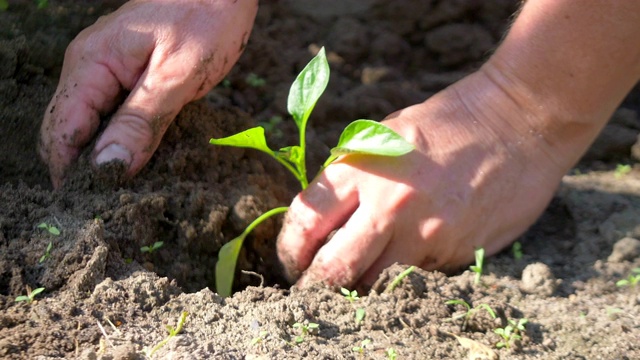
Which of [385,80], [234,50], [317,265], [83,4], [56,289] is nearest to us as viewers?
[56,289]

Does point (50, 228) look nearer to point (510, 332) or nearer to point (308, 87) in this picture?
point (308, 87)

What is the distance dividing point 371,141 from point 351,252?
0.74 feet

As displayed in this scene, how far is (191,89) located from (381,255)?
1.83 ft

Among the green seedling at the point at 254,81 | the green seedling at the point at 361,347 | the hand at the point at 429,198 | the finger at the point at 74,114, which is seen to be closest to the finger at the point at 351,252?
the hand at the point at 429,198

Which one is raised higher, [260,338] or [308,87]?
[308,87]

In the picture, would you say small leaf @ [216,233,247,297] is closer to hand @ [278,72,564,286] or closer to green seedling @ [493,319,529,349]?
hand @ [278,72,564,286]

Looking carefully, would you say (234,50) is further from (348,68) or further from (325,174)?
(348,68)

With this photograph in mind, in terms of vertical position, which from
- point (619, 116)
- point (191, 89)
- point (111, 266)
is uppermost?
point (191, 89)

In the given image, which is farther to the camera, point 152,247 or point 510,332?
point 152,247

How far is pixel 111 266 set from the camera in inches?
55.8

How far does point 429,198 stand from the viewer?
62.1 inches

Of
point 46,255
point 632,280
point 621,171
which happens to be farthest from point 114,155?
point 621,171

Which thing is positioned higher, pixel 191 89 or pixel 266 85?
pixel 191 89

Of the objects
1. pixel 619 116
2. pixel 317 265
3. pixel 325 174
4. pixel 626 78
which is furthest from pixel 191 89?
pixel 619 116
